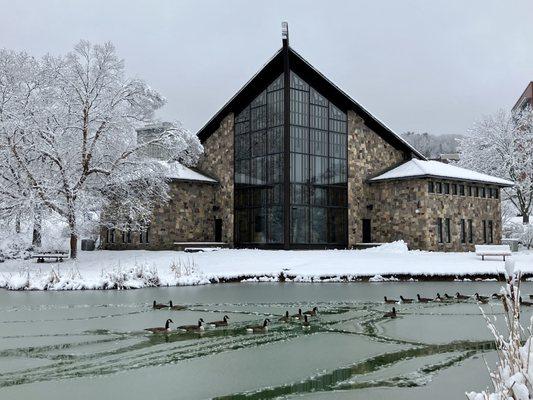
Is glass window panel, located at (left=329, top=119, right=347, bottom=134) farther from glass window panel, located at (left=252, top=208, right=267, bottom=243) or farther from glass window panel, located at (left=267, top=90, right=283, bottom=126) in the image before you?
glass window panel, located at (left=252, top=208, right=267, bottom=243)

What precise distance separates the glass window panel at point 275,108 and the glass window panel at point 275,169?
2138 mm

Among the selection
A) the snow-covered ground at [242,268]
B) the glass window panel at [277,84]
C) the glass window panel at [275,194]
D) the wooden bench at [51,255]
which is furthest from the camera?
the glass window panel at [277,84]

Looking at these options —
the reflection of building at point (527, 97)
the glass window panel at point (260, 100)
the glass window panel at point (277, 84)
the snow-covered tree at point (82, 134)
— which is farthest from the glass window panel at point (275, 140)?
the reflection of building at point (527, 97)

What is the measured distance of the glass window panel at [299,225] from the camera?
34188mm

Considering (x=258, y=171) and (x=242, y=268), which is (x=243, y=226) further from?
(x=242, y=268)

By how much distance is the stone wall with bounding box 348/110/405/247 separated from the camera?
36.8 m

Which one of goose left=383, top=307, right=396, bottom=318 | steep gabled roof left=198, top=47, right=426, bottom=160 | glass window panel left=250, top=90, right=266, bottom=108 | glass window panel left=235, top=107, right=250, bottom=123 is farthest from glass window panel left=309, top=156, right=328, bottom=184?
goose left=383, top=307, right=396, bottom=318

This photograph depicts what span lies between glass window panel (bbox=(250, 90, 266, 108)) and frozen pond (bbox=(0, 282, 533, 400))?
2127cm

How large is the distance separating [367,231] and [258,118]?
10.5 metres

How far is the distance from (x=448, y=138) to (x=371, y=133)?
107782 millimetres

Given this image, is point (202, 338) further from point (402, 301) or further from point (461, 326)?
point (402, 301)

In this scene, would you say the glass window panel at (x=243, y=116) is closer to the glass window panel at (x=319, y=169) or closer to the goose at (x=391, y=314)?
the glass window panel at (x=319, y=169)

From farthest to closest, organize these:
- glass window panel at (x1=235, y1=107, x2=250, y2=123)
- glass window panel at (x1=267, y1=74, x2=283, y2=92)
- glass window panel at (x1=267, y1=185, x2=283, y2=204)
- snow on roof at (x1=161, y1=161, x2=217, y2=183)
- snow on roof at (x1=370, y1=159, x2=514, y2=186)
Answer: glass window panel at (x1=235, y1=107, x2=250, y2=123) → glass window panel at (x1=267, y1=74, x2=283, y2=92) → snow on roof at (x1=370, y1=159, x2=514, y2=186) → glass window panel at (x1=267, y1=185, x2=283, y2=204) → snow on roof at (x1=161, y1=161, x2=217, y2=183)

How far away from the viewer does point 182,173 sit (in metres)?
37.9
